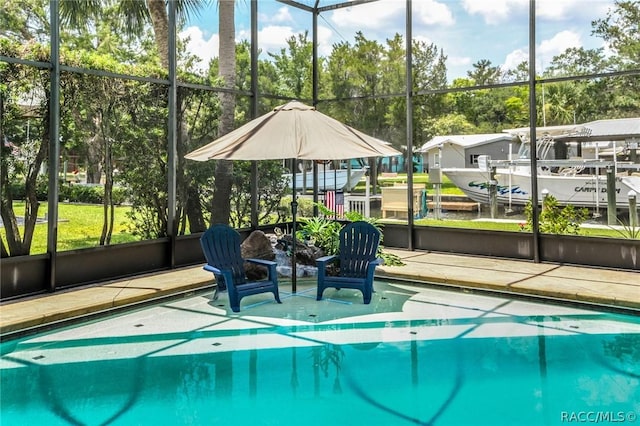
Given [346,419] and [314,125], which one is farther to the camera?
[314,125]

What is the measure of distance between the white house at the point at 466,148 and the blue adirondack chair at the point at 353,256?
3.05 meters

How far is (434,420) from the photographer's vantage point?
11.2ft

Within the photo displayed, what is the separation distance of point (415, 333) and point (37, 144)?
4.87 metres

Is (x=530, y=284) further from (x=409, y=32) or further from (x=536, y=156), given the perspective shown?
(x=409, y=32)

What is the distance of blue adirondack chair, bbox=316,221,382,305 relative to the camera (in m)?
6.36

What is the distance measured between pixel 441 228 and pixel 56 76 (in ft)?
20.5

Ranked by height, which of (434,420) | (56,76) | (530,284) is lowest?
(434,420)

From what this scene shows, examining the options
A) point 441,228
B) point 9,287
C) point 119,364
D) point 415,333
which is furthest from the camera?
point 441,228

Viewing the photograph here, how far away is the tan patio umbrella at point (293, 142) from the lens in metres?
5.78

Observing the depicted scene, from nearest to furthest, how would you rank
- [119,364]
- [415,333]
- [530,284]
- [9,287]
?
[119,364] < [415,333] < [9,287] < [530,284]

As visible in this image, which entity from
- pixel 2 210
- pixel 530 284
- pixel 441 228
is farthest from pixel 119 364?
pixel 441 228

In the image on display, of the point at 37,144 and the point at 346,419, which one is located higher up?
the point at 37,144

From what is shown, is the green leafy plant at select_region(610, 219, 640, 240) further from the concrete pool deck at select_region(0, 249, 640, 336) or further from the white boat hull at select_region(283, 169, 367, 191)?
the white boat hull at select_region(283, 169, 367, 191)

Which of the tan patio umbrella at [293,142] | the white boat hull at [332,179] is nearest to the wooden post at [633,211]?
the tan patio umbrella at [293,142]
